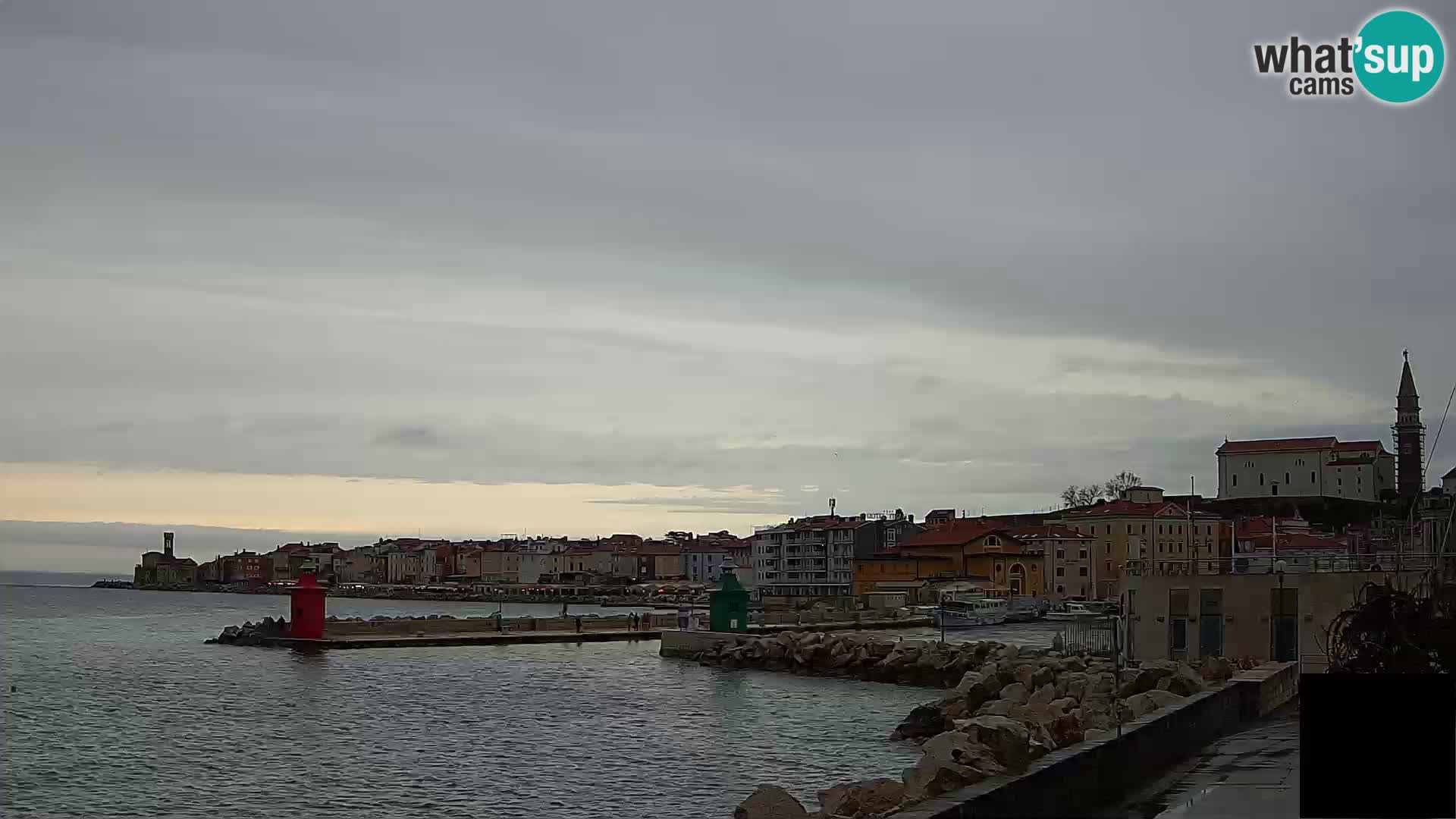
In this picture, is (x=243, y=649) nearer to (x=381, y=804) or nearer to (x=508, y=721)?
(x=508, y=721)

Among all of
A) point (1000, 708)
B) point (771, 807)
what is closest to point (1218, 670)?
point (1000, 708)

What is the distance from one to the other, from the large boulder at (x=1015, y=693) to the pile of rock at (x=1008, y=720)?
0.11ft

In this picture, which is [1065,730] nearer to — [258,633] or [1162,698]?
[1162,698]

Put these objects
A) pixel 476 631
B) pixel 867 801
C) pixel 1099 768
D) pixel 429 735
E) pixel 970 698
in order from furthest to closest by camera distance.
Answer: pixel 476 631
pixel 429 735
pixel 970 698
pixel 867 801
pixel 1099 768

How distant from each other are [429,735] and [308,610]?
28856 mm

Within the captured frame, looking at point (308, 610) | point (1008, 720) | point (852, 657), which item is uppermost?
point (1008, 720)

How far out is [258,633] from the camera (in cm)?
6138

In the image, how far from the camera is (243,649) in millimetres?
59594

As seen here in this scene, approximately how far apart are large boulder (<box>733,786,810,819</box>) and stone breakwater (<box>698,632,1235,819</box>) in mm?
16

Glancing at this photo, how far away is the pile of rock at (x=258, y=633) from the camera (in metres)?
60.0

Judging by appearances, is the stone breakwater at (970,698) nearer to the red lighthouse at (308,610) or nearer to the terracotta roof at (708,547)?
the red lighthouse at (308,610)

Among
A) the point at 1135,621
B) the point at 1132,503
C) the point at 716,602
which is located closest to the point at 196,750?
the point at 1135,621

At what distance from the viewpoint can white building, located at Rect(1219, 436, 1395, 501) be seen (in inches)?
4946
